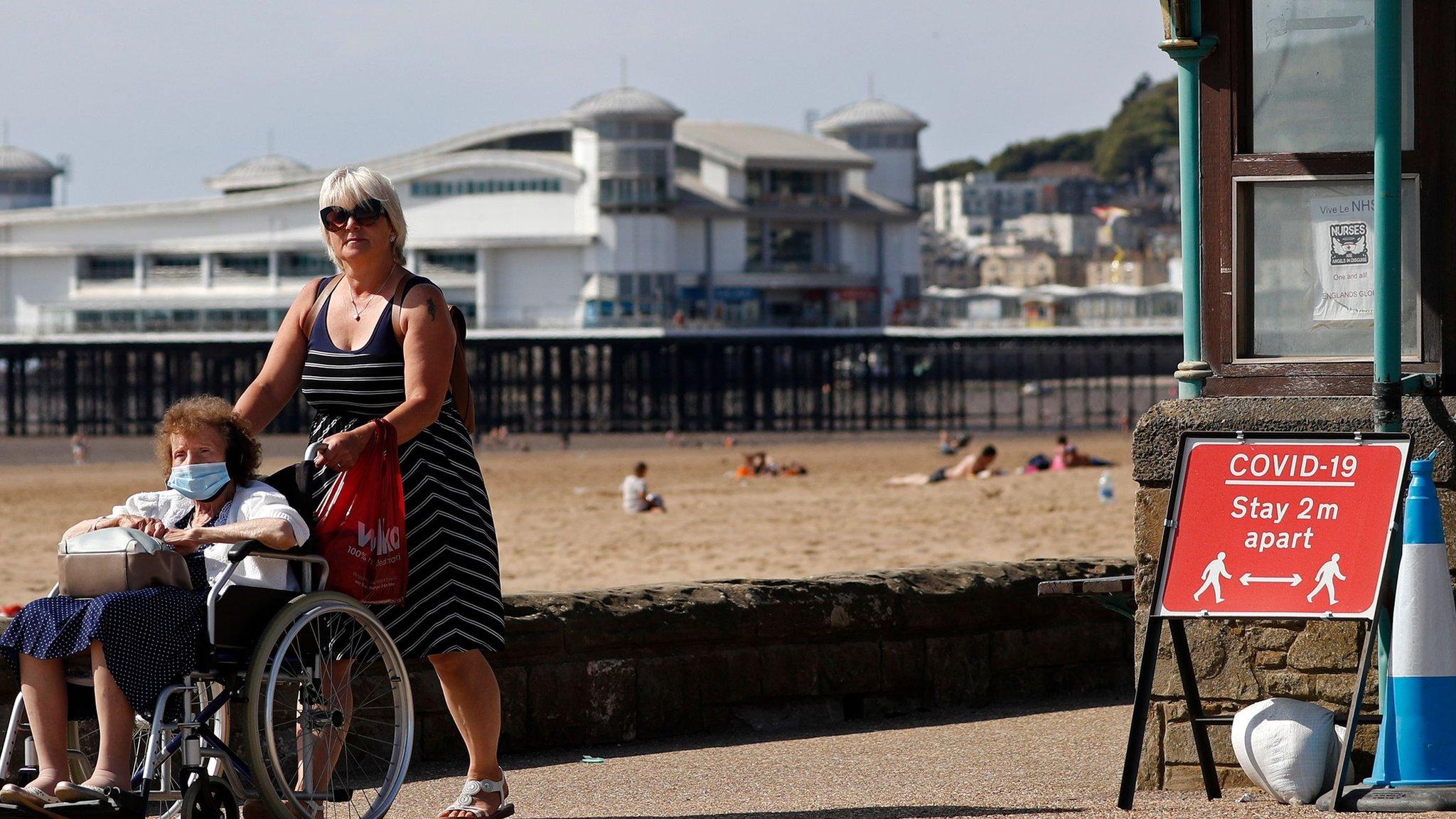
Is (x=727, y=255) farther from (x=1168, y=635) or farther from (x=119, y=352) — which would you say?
(x=1168, y=635)

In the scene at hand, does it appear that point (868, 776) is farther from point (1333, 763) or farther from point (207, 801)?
point (207, 801)

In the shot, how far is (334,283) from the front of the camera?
3867 mm

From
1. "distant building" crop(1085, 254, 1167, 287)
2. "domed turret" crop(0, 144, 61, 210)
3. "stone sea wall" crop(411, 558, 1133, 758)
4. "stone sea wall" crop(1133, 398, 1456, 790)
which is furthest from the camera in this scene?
"distant building" crop(1085, 254, 1167, 287)

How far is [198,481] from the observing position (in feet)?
11.5

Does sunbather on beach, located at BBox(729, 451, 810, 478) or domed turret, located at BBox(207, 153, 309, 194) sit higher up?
domed turret, located at BBox(207, 153, 309, 194)

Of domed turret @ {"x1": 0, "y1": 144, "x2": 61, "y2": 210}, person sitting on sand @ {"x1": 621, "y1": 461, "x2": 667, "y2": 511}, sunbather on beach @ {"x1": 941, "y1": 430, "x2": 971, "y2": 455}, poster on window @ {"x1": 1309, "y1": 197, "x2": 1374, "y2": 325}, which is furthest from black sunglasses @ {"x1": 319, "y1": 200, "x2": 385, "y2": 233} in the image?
domed turret @ {"x1": 0, "y1": 144, "x2": 61, "y2": 210}

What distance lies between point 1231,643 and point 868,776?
87 centimetres

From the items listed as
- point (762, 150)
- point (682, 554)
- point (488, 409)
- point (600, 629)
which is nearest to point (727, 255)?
point (762, 150)

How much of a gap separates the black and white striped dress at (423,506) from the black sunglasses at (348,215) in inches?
5.8

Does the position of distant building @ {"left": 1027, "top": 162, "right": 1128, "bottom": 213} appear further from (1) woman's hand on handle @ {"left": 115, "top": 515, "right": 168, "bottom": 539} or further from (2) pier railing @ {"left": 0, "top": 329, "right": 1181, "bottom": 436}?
(1) woman's hand on handle @ {"left": 115, "top": 515, "right": 168, "bottom": 539}

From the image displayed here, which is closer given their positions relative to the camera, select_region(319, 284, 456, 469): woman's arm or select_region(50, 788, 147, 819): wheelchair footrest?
select_region(50, 788, 147, 819): wheelchair footrest

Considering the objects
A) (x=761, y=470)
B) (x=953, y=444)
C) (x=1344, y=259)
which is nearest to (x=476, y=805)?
(x=1344, y=259)

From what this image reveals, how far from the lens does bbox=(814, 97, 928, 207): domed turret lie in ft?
222

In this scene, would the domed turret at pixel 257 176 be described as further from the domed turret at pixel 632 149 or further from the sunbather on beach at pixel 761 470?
the sunbather on beach at pixel 761 470
